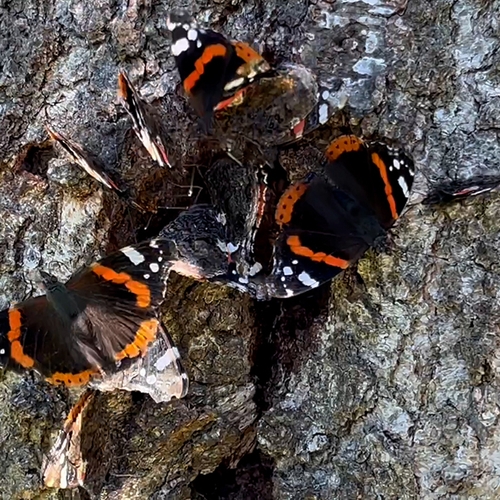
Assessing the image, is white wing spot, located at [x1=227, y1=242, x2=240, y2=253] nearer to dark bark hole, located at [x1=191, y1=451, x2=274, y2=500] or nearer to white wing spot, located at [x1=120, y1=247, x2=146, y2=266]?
white wing spot, located at [x1=120, y1=247, x2=146, y2=266]

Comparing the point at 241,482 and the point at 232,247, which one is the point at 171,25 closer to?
the point at 232,247

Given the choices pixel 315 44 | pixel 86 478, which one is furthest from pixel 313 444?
pixel 315 44

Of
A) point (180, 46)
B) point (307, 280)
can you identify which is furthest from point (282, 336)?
point (180, 46)

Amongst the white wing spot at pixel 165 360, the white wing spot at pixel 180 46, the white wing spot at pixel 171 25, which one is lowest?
the white wing spot at pixel 165 360

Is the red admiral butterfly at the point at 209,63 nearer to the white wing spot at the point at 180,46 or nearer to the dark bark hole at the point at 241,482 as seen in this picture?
the white wing spot at the point at 180,46

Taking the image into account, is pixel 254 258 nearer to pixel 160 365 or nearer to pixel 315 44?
pixel 160 365

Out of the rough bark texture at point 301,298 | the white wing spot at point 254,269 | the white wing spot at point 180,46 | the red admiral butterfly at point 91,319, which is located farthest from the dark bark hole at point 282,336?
the white wing spot at point 180,46
